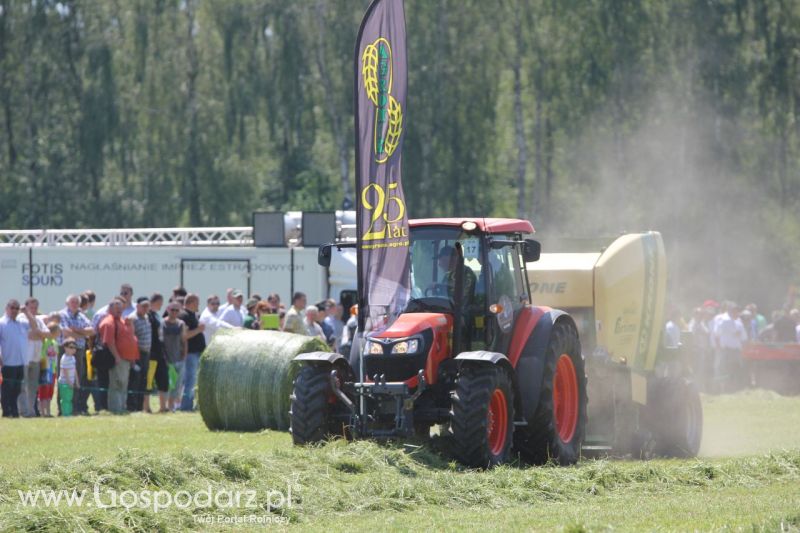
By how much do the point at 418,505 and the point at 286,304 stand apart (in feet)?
55.5

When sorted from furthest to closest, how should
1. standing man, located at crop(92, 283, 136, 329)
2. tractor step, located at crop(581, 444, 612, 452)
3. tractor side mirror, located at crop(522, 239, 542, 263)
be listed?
standing man, located at crop(92, 283, 136, 329) → tractor step, located at crop(581, 444, 612, 452) → tractor side mirror, located at crop(522, 239, 542, 263)

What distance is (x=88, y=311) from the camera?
21953 millimetres

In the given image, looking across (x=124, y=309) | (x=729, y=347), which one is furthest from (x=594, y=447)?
(x=729, y=347)

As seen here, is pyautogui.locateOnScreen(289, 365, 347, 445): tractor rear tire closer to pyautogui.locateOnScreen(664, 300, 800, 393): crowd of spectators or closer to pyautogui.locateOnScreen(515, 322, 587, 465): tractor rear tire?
pyautogui.locateOnScreen(515, 322, 587, 465): tractor rear tire

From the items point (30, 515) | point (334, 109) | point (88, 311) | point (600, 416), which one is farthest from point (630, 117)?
point (30, 515)

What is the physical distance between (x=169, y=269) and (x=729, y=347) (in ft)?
37.8

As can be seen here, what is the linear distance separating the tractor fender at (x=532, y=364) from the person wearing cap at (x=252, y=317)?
835 centimetres

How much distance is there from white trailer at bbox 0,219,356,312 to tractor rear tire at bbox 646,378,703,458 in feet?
35.0

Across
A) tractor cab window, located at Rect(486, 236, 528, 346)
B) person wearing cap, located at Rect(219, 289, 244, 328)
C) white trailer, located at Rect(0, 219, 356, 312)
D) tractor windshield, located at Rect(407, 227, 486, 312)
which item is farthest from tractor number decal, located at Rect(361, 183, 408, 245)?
white trailer, located at Rect(0, 219, 356, 312)

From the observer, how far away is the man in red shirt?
19156mm

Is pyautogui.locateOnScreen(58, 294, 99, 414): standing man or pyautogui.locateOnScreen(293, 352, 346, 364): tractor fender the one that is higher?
pyautogui.locateOnScreen(293, 352, 346, 364): tractor fender

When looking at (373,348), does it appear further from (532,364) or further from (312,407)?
(532,364)

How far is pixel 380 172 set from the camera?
474 inches

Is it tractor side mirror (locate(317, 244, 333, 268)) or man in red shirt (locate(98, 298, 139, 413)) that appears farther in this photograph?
man in red shirt (locate(98, 298, 139, 413))
